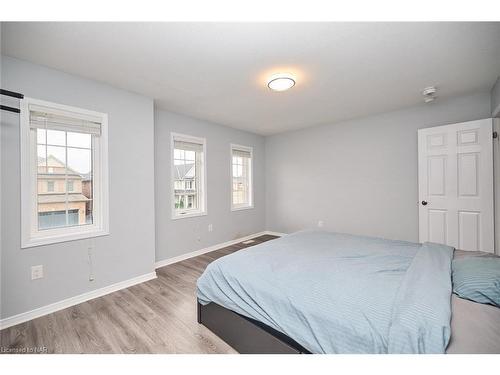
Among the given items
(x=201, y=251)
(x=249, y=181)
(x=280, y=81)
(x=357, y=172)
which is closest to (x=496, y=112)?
(x=357, y=172)

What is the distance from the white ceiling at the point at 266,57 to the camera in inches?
64.8

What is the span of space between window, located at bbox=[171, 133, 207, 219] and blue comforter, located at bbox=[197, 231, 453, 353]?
6.74 ft

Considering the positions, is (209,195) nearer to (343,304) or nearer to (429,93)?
(343,304)

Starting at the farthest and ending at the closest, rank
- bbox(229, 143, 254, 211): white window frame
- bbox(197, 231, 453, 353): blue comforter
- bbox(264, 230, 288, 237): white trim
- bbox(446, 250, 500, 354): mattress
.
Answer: bbox(264, 230, 288, 237): white trim → bbox(229, 143, 254, 211): white window frame → bbox(197, 231, 453, 353): blue comforter → bbox(446, 250, 500, 354): mattress

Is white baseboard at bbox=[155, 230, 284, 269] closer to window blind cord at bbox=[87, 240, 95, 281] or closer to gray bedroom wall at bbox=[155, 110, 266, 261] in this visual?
gray bedroom wall at bbox=[155, 110, 266, 261]

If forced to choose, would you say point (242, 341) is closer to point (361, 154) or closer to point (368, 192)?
point (368, 192)

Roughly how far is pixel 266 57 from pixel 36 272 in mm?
2924

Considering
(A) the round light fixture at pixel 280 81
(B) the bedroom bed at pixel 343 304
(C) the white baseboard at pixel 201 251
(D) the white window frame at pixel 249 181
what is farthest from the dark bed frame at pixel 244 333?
(D) the white window frame at pixel 249 181

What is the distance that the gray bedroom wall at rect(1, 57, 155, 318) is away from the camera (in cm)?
191

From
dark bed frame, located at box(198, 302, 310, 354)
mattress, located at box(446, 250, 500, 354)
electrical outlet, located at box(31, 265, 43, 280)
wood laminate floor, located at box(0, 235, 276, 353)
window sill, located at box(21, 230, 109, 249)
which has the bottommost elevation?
wood laminate floor, located at box(0, 235, 276, 353)

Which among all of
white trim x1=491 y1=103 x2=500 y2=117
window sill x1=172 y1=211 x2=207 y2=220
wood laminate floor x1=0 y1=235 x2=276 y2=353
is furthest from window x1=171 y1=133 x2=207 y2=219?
white trim x1=491 y1=103 x2=500 y2=117

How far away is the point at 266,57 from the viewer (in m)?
1.99

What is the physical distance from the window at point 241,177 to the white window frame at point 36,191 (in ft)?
7.98
